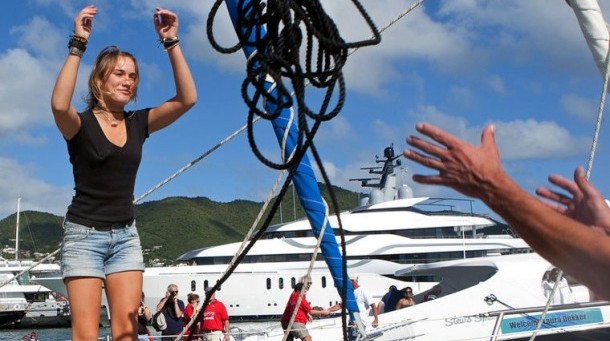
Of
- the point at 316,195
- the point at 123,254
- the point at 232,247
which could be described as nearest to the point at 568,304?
the point at 316,195

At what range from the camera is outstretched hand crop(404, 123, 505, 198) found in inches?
61.0

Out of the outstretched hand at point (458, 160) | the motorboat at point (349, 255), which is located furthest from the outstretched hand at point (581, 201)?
the motorboat at point (349, 255)

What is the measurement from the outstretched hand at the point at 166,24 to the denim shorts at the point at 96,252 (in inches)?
30.8

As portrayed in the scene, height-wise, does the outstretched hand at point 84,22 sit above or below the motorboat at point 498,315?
above

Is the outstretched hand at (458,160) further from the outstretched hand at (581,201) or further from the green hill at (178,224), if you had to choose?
the green hill at (178,224)

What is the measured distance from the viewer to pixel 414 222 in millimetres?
37062

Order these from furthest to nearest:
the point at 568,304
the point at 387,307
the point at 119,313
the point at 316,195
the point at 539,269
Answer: the point at 387,307, the point at 539,269, the point at 568,304, the point at 316,195, the point at 119,313

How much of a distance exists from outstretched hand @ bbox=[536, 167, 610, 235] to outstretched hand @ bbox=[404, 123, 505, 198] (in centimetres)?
24

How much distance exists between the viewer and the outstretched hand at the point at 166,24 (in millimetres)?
3084

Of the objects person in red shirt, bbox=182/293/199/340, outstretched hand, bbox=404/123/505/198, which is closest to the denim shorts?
outstretched hand, bbox=404/123/505/198

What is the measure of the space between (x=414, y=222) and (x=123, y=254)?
34.7 m

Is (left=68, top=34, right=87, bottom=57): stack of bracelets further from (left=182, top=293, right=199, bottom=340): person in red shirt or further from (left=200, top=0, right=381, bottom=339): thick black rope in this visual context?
(left=182, top=293, right=199, bottom=340): person in red shirt

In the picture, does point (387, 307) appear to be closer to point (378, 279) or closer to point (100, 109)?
point (100, 109)

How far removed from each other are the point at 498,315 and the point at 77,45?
734 centimetres
